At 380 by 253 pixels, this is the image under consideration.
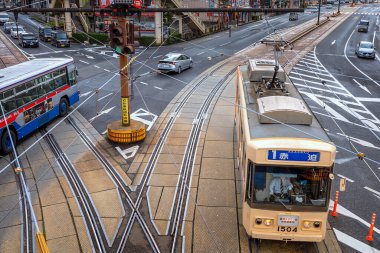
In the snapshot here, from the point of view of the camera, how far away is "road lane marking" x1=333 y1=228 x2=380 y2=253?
10.4m

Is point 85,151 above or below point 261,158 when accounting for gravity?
below

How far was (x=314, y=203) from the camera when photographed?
9305mm

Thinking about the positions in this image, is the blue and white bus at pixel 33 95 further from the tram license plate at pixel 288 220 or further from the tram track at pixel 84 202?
the tram license plate at pixel 288 220

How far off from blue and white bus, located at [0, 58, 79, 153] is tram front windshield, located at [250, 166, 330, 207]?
9.96 m

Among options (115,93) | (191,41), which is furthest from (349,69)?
(191,41)

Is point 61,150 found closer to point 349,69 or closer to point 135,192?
point 135,192

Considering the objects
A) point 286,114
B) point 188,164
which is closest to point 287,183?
point 286,114

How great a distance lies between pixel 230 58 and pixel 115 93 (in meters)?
17.2

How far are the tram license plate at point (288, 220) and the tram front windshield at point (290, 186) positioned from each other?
35 centimetres

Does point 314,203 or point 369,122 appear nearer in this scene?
point 314,203

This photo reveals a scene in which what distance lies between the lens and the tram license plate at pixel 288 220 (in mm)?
9359

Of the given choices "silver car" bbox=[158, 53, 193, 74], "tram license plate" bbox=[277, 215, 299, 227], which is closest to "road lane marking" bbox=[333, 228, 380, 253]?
"tram license plate" bbox=[277, 215, 299, 227]

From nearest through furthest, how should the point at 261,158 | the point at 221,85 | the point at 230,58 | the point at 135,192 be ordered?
the point at 261,158 < the point at 135,192 < the point at 221,85 < the point at 230,58

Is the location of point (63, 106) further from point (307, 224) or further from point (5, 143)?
point (307, 224)
